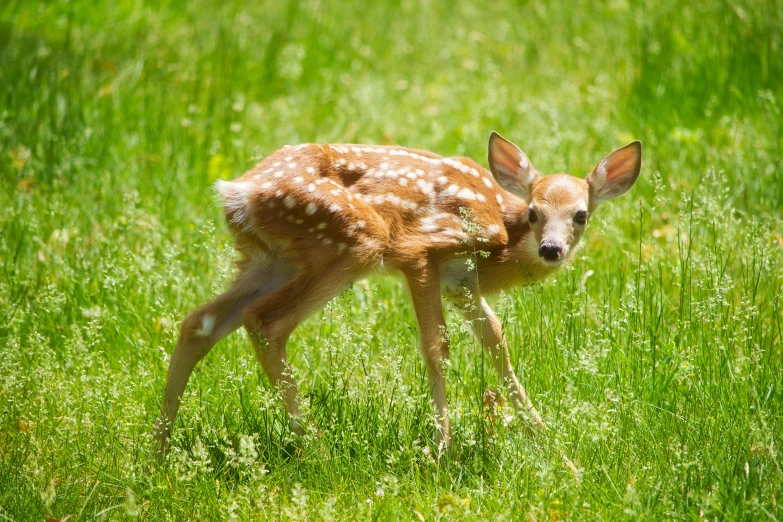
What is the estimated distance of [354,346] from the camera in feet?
12.0

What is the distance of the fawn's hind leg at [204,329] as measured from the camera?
12.1 ft

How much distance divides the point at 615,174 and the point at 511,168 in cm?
48

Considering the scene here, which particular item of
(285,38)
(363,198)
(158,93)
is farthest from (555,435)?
(285,38)

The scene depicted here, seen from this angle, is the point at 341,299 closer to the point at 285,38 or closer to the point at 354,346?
the point at 354,346

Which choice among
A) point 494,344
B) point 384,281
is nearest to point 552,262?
point 494,344

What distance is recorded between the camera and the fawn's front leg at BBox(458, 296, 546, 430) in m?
3.65

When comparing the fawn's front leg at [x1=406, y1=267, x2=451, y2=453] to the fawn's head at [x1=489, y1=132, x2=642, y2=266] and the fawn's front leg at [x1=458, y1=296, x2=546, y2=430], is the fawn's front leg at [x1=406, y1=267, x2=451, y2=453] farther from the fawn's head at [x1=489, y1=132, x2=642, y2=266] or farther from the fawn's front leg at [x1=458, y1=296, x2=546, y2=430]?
the fawn's head at [x1=489, y1=132, x2=642, y2=266]

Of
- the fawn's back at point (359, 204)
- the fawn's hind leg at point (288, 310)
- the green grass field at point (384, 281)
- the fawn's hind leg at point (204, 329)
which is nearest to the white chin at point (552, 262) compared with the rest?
the green grass field at point (384, 281)

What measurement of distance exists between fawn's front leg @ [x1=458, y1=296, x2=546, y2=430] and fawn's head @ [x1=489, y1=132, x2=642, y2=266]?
15.4 inches

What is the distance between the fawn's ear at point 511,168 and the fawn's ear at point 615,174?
28 centimetres

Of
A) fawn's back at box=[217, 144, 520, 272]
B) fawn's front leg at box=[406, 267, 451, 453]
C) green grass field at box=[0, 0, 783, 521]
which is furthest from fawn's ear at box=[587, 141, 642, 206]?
fawn's front leg at box=[406, 267, 451, 453]

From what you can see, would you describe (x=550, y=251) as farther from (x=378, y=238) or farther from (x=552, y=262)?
(x=378, y=238)

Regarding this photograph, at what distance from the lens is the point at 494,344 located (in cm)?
414

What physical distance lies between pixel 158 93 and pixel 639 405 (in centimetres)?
469
